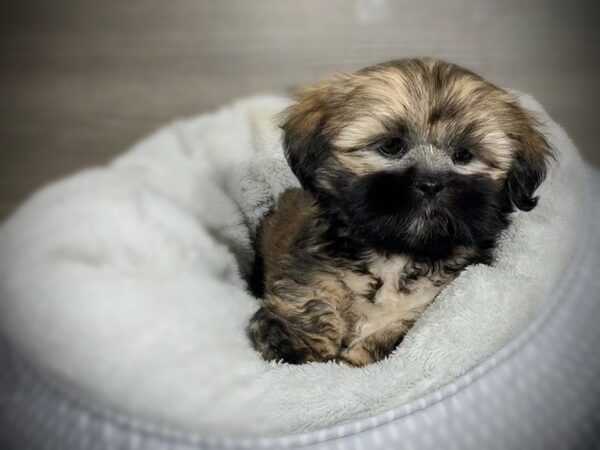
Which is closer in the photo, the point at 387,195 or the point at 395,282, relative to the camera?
the point at 387,195

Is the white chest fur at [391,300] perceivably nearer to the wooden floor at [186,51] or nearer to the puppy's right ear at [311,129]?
the puppy's right ear at [311,129]

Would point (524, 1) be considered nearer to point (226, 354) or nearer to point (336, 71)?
point (336, 71)

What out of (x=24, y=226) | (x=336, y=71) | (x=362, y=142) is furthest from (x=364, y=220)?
(x=24, y=226)

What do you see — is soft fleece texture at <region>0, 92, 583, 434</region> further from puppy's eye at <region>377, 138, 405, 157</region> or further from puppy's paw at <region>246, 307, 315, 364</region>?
puppy's eye at <region>377, 138, 405, 157</region>

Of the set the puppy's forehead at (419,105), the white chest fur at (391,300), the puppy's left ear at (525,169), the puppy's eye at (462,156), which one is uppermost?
Result: the puppy's forehead at (419,105)

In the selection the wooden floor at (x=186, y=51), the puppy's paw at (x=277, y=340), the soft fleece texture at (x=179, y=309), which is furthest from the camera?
the puppy's paw at (x=277, y=340)

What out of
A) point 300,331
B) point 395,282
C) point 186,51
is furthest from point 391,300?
point 186,51

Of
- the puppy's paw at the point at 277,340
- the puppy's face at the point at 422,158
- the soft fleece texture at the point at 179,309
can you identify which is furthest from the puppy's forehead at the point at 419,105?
the puppy's paw at the point at 277,340

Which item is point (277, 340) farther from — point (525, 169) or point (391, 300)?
point (525, 169)
